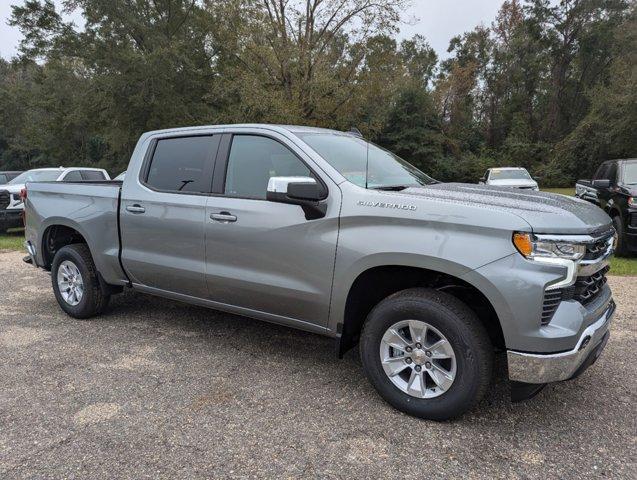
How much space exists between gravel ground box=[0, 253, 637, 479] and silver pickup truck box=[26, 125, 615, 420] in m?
0.31

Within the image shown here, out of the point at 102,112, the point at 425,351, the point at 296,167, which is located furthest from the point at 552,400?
the point at 102,112

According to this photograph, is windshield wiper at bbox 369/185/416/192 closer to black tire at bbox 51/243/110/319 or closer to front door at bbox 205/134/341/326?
front door at bbox 205/134/341/326

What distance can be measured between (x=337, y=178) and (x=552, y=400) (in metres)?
2.11

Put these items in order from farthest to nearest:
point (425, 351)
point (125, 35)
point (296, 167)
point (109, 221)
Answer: point (125, 35)
point (109, 221)
point (296, 167)
point (425, 351)

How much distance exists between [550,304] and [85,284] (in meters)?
4.31

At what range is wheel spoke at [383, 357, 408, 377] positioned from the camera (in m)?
3.25

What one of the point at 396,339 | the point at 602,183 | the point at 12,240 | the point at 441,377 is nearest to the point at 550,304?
the point at 441,377

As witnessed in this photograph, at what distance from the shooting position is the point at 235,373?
3.91 m

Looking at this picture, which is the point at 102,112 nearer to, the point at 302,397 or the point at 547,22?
the point at 302,397

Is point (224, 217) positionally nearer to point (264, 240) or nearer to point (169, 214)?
point (264, 240)

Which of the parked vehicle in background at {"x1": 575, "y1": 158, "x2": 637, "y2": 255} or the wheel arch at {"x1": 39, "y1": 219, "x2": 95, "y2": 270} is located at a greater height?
the parked vehicle in background at {"x1": 575, "y1": 158, "x2": 637, "y2": 255}

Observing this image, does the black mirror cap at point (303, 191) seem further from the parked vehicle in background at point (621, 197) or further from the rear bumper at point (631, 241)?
the rear bumper at point (631, 241)

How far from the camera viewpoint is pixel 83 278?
5.13 metres

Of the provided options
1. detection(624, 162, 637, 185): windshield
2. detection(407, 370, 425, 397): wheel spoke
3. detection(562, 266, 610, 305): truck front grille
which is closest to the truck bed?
detection(407, 370, 425, 397): wheel spoke
